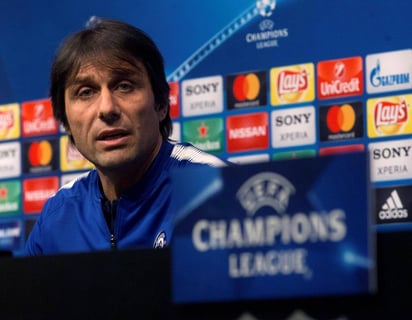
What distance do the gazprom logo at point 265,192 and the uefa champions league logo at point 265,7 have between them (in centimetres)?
183

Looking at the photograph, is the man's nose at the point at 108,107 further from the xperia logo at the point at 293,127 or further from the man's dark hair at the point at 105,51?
the xperia logo at the point at 293,127

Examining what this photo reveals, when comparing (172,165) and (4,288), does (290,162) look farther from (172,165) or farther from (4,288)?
(172,165)

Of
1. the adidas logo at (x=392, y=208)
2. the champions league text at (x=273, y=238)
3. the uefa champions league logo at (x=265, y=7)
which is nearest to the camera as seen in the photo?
the champions league text at (x=273, y=238)

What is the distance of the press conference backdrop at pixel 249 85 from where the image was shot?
234 cm

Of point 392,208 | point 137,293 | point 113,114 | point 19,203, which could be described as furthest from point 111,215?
point 19,203

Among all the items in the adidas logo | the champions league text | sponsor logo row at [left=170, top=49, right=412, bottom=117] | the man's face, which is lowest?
the champions league text

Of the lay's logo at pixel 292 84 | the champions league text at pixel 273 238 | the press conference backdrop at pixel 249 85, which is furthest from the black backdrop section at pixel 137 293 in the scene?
the lay's logo at pixel 292 84

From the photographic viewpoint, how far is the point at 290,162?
2.44ft

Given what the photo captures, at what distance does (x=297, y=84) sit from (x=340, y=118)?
150 millimetres

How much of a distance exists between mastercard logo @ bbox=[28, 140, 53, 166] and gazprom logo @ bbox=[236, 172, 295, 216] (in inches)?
85.0

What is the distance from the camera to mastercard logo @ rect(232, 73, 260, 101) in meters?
2.54

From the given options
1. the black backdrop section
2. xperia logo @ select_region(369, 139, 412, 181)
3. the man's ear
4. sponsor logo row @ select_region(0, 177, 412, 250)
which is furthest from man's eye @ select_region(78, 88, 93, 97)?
sponsor logo row @ select_region(0, 177, 412, 250)

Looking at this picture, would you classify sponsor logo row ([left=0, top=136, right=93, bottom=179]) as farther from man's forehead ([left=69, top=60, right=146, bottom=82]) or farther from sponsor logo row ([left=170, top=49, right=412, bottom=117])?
man's forehead ([left=69, top=60, right=146, bottom=82])

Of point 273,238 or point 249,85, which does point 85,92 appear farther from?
point 249,85
